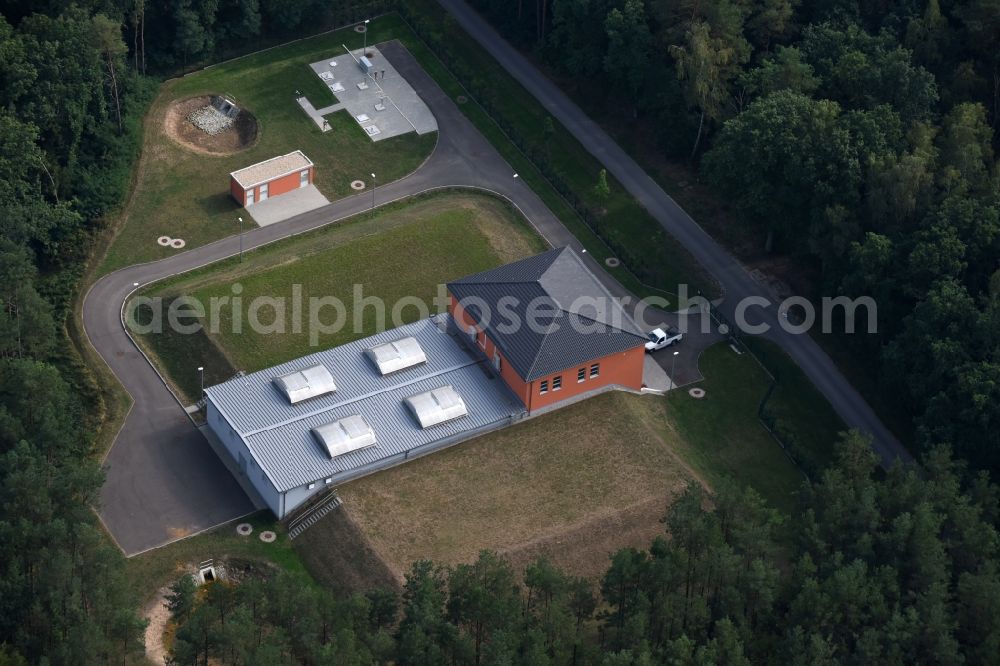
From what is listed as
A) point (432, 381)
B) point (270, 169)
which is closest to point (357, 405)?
point (432, 381)

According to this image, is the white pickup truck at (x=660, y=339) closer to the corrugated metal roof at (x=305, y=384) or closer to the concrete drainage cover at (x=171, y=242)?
the corrugated metal roof at (x=305, y=384)

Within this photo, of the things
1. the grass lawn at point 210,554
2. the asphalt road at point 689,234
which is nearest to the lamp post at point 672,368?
the asphalt road at point 689,234

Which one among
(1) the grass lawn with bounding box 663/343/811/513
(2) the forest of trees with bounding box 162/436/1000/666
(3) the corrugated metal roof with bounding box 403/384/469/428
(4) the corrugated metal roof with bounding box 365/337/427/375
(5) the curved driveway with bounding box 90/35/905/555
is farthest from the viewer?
(4) the corrugated metal roof with bounding box 365/337/427/375

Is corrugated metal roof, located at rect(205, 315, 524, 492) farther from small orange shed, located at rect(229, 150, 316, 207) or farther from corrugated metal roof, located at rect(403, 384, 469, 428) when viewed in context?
small orange shed, located at rect(229, 150, 316, 207)

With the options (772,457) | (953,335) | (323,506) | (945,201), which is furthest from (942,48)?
(323,506)

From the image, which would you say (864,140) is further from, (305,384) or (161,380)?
(161,380)

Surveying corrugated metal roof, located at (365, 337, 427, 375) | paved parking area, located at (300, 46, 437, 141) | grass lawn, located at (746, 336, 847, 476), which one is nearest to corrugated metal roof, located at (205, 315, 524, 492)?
corrugated metal roof, located at (365, 337, 427, 375)
